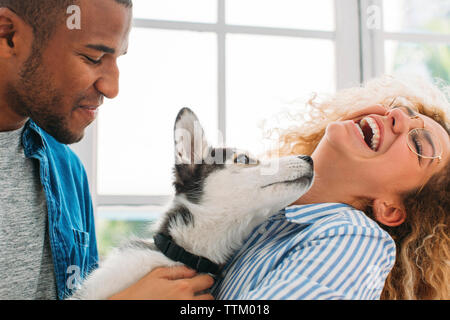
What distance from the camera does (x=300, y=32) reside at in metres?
1.38

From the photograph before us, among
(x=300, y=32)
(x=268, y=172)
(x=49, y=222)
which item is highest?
(x=300, y=32)

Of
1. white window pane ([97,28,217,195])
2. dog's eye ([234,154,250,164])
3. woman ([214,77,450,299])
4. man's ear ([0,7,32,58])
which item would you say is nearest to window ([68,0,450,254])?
white window pane ([97,28,217,195])

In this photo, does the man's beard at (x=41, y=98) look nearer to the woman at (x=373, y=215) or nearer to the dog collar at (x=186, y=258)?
the dog collar at (x=186, y=258)

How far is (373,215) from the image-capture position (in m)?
0.92

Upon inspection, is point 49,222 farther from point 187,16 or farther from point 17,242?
point 187,16

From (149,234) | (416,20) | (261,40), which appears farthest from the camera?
(416,20)

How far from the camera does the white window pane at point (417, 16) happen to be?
1.48 m

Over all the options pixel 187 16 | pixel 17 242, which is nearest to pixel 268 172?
pixel 17 242

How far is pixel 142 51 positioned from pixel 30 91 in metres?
0.42

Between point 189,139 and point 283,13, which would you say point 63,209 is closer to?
point 189,139
